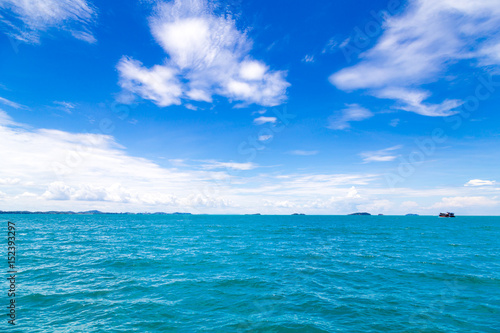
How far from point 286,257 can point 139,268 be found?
2165 centimetres

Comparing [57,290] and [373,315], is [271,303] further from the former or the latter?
[57,290]

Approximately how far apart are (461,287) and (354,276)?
9739 mm

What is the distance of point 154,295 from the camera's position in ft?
67.8

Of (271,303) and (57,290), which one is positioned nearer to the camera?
(271,303)

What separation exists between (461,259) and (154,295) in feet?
145

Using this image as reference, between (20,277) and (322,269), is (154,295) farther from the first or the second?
(322,269)

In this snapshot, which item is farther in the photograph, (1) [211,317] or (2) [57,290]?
(2) [57,290]

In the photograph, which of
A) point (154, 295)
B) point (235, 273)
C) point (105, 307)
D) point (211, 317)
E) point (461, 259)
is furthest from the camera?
point (461, 259)

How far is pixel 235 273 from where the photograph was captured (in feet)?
91.3

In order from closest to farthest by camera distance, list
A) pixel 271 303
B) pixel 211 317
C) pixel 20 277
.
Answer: pixel 211 317 < pixel 271 303 < pixel 20 277

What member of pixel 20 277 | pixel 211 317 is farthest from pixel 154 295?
pixel 20 277

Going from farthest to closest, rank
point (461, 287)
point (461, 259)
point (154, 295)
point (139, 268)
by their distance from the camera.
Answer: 1. point (461, 259)
2. point (139, 268)
3. point (461, 287)
4. point (154, 295)

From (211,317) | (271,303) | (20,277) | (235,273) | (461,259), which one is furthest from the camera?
(461,259)

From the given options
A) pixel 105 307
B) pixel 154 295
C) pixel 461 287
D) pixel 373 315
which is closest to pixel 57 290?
pixel 105 307
